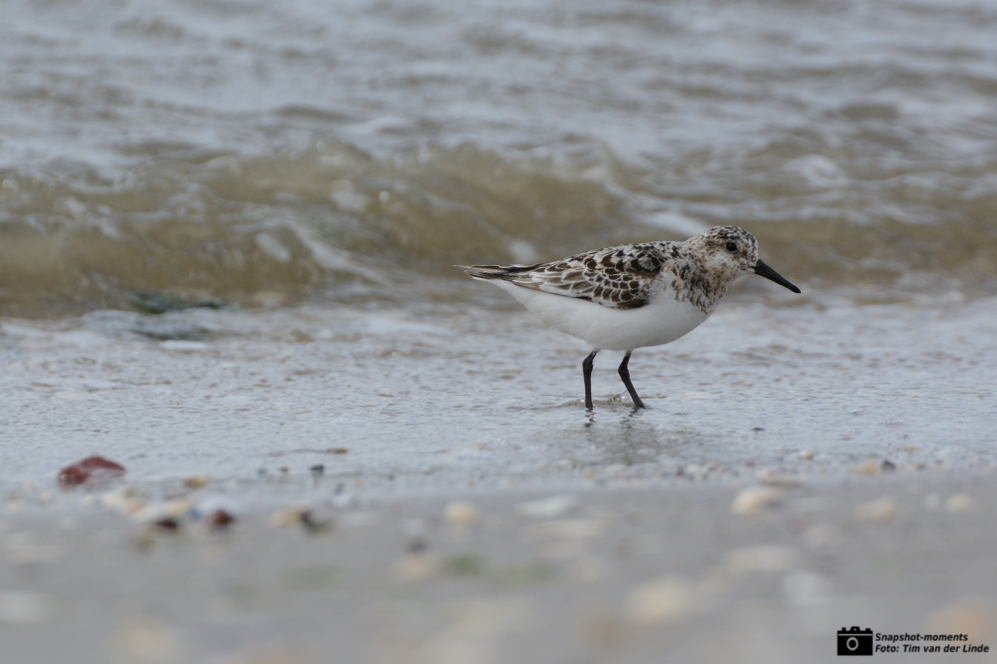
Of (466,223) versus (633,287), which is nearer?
(633,287)

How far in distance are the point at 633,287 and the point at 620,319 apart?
150 mm

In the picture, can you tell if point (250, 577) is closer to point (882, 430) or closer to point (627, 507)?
point (627, 507)

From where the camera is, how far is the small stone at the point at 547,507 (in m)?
2.81

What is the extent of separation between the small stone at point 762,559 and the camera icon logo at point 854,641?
32 cm

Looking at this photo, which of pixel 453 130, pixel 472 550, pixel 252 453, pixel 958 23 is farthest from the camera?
pixel 958 23

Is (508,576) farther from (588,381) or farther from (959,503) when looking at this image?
(588,381)

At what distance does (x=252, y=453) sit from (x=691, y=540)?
171 centimetres

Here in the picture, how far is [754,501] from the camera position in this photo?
2.81 m

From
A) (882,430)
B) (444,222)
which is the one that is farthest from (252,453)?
(444,222)

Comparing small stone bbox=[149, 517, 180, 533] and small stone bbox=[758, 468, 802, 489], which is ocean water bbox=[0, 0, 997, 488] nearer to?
small stone bbox=[758, 468, 802, 489]

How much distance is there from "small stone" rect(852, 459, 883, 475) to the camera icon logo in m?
1.32

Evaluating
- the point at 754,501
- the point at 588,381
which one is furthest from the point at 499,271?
the point at 754,501

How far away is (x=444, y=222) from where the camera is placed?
7.67m

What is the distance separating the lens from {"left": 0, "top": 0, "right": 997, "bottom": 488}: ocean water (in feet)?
13.1
